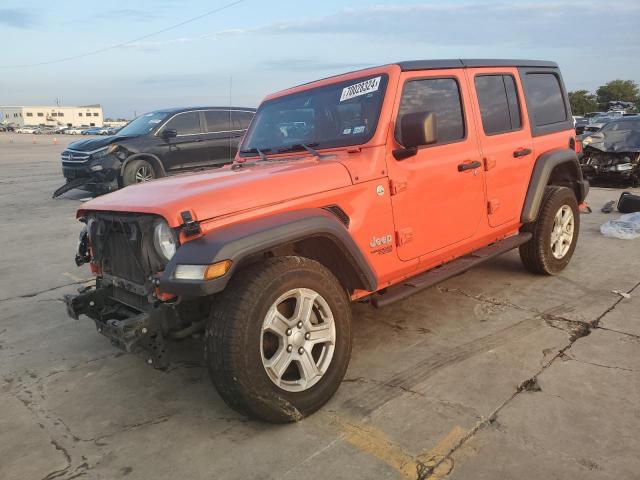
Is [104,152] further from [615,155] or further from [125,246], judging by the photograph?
[615,155]

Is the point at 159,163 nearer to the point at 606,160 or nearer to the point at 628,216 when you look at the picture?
the point at 628,216

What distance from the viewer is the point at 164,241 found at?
112 inches

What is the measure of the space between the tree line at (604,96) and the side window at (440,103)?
206ft

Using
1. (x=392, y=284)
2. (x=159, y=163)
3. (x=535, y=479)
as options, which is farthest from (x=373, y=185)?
(x=159, y=163)

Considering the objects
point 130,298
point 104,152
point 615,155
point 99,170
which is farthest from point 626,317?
point 104,152

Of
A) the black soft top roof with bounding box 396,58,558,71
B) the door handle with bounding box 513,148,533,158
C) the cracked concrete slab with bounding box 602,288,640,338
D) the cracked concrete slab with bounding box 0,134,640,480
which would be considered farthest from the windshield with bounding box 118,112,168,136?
the cracked concrete slab with bounding box 602,288,640,338

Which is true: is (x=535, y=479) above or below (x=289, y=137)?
below

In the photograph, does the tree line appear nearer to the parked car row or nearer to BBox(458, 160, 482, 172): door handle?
the parked car row

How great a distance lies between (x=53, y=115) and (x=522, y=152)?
147 m

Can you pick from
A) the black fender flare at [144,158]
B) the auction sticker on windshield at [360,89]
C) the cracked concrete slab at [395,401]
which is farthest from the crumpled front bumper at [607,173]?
the auction sticker on windshield at [360,89]

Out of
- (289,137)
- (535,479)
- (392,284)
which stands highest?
(289,137)

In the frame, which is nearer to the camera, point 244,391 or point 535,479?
point 535,479

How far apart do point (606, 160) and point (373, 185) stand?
9874mm

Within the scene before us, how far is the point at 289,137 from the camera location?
13.3 ft
